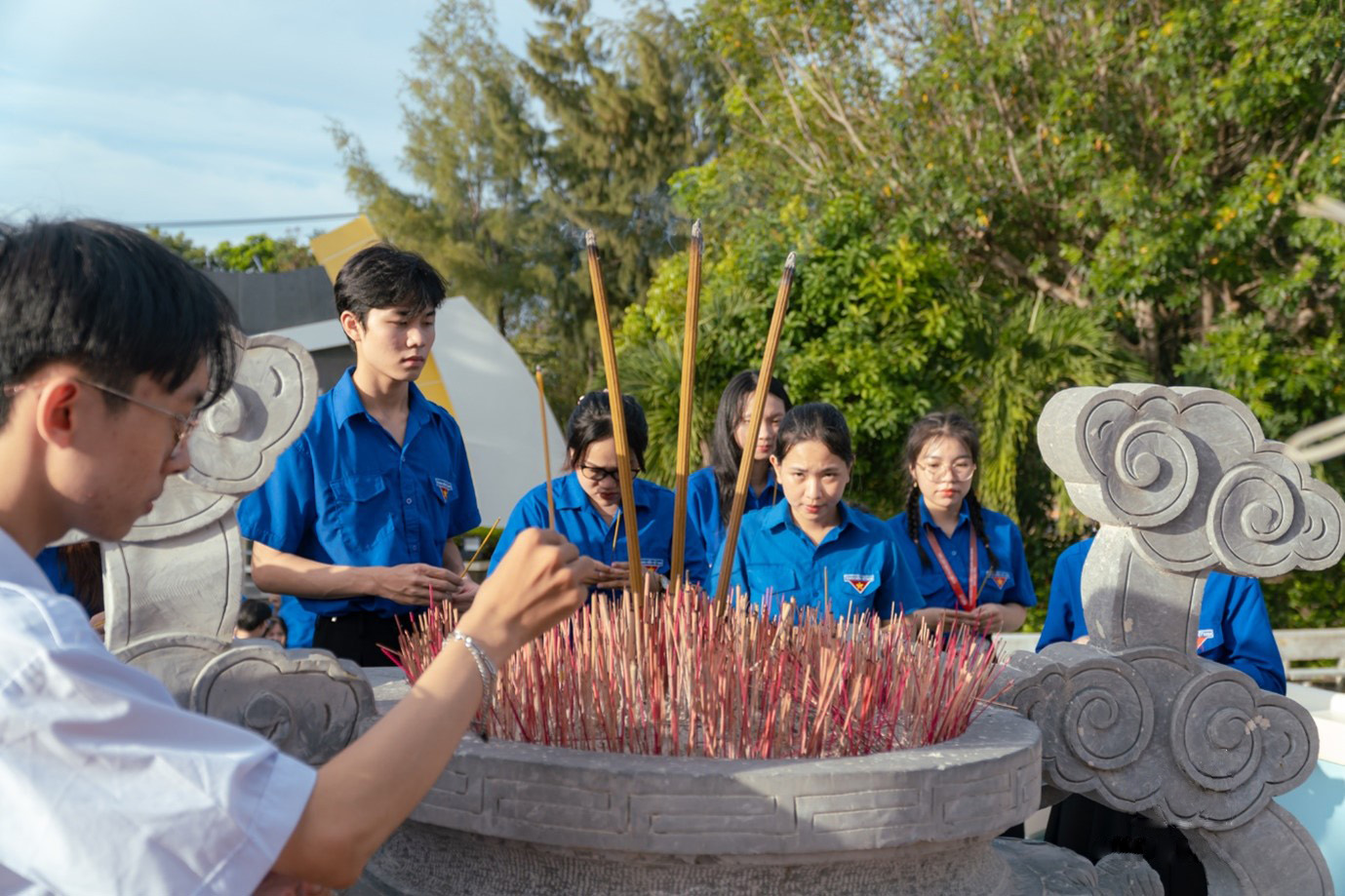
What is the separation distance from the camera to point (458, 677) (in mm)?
1275

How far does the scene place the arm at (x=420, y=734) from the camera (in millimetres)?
1154

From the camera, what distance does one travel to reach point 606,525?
3473 mm

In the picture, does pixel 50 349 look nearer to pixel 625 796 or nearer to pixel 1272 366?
pixel 625 796

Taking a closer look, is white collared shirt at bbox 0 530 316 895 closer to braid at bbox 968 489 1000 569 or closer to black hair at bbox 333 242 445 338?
black hair at bbox 333 242 445 338

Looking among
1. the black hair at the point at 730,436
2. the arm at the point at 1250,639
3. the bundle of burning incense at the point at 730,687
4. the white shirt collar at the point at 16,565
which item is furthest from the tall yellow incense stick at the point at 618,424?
the arm at the point at 1250,639

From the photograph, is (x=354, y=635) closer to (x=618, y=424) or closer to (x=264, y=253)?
(x=618, y=424)

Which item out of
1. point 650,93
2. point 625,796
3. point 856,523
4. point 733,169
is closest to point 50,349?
point 625,796

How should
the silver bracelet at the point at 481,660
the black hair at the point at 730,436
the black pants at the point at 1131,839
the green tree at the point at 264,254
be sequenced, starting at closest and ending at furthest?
1. the silver bracelet at the point at 481,660
2. the black pants at the point at 1131,839
3. the black hair at the point at 730,436
4. the green tree at the point at 264,254

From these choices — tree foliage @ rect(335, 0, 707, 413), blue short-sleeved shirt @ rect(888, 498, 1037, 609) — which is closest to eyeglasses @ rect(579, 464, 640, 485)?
blue short-sleeved shirt @ rect(888, 498, 1037, 609)

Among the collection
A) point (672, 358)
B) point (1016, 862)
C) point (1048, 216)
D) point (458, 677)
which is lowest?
point (1016, 862)

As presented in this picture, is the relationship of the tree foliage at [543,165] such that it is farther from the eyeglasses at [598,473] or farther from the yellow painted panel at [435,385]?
the eyeglasses at [598,473]

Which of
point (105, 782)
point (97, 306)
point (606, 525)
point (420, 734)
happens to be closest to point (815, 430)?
point (606, 525)

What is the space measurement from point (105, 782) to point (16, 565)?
9.4 inches

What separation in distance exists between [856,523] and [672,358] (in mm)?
5187
